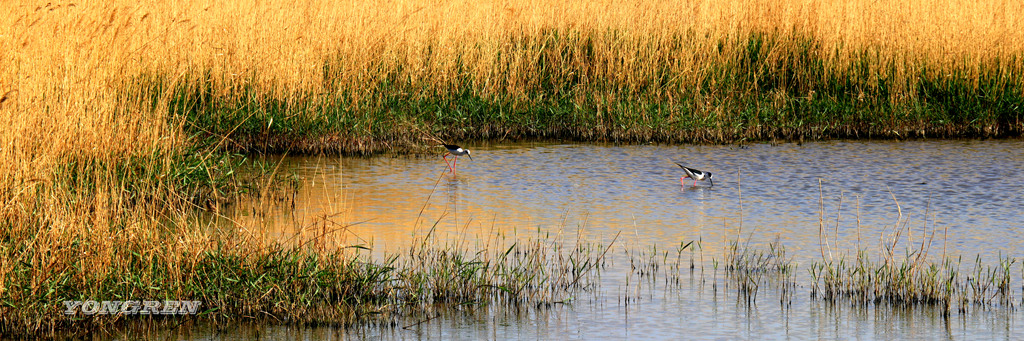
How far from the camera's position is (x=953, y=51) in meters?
14.0

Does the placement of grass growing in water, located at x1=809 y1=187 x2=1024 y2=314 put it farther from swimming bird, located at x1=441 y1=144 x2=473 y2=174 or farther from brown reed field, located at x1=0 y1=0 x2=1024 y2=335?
swimming bird, located at x1=441 y1=144 x2=473 y2=174

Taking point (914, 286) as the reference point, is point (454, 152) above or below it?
above

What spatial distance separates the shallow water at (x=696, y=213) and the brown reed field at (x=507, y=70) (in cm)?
60

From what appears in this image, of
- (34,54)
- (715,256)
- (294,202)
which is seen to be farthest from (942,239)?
(34,54)

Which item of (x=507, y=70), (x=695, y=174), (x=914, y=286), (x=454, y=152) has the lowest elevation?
(x=914, y=286)

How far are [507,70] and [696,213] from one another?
590 cm

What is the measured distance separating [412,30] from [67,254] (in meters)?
8.53

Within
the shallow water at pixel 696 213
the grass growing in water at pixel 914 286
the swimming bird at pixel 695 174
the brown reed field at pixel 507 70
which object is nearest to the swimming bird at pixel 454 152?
the shallow water at pixel 696 213

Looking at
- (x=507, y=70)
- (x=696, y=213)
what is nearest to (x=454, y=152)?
(x=696, y=213)

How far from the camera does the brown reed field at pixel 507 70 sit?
10602 mm

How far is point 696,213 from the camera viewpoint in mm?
9102

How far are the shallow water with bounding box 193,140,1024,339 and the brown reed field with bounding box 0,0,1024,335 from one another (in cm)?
60

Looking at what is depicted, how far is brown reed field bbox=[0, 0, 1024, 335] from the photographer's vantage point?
34.8 feet

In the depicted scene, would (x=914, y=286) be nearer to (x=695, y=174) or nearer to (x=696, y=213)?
(x=696, y=213)
